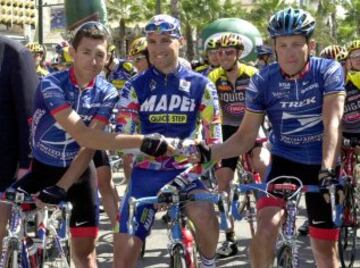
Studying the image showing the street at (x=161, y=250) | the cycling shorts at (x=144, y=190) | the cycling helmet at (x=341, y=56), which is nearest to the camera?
the cycling shorts at (x=144, y=190)

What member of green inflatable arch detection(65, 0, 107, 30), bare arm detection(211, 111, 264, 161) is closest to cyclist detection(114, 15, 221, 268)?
bare arm detection(211, 111, 264, 161)

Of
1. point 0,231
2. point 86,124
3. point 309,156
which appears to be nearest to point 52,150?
point 86,124

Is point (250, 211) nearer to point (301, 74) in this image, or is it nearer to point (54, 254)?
point (301, 74)

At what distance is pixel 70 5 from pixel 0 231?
41.4 ft

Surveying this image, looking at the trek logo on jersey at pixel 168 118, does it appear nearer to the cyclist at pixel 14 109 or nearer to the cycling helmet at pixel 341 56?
the cyclist at pixel 14 109

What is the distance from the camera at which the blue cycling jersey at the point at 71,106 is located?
4.51m

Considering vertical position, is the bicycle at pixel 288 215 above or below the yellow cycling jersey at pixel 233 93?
below

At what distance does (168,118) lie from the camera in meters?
4.65

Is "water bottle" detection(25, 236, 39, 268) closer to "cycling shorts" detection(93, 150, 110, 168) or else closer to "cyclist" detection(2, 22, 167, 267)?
"cyclist" detection(2, 22, 167, 267)

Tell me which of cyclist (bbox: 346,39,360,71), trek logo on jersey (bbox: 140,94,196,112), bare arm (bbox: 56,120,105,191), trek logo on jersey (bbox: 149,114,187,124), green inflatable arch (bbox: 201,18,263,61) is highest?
green inflatable arch (bbox: 201,18,263,61)

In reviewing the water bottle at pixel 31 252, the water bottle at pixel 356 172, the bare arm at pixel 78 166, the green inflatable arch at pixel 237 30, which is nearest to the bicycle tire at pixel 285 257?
the bare arm at pixel 78 166

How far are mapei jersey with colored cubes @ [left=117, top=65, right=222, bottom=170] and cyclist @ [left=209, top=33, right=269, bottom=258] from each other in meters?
2.64

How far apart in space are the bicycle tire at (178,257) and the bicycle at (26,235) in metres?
0.68

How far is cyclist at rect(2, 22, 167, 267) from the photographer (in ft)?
14.2
